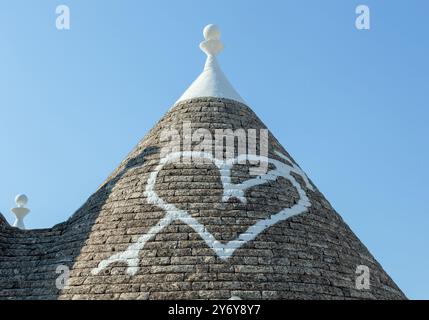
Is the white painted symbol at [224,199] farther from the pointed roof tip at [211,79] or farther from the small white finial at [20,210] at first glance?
the small white finial at [20,210]

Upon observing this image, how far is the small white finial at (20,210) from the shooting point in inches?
635

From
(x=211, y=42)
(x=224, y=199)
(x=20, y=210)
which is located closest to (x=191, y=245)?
(x=224, y=199)

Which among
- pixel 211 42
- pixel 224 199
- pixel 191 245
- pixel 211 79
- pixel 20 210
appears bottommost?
pixel 191 245

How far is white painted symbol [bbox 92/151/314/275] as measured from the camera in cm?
1005

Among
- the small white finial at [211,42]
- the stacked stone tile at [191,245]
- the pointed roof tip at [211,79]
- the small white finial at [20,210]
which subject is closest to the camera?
the stacked stone tile at [191,245]

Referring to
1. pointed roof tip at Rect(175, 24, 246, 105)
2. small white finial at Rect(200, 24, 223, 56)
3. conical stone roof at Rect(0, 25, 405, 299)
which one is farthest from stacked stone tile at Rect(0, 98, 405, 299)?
small white finial at Rect(200, 24, 223, 56)

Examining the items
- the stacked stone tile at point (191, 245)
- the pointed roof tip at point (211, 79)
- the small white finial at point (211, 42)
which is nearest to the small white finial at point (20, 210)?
the stacked stone tile at point (191, 245)

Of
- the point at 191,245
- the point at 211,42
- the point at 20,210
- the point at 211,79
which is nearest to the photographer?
the point at 191,245

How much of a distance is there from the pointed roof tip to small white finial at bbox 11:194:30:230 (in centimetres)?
553

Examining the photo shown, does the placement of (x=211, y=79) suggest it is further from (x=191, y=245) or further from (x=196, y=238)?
(x=191, y=245)

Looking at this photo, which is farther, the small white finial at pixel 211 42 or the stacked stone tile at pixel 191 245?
the small white finial at pixel 211 42

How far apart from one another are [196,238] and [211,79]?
4195mm

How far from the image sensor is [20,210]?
16203mm

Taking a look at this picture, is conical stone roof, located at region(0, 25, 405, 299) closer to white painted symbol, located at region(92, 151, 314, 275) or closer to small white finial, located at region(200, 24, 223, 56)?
white painted symbol, located at region(92, 151, 314, 275)
